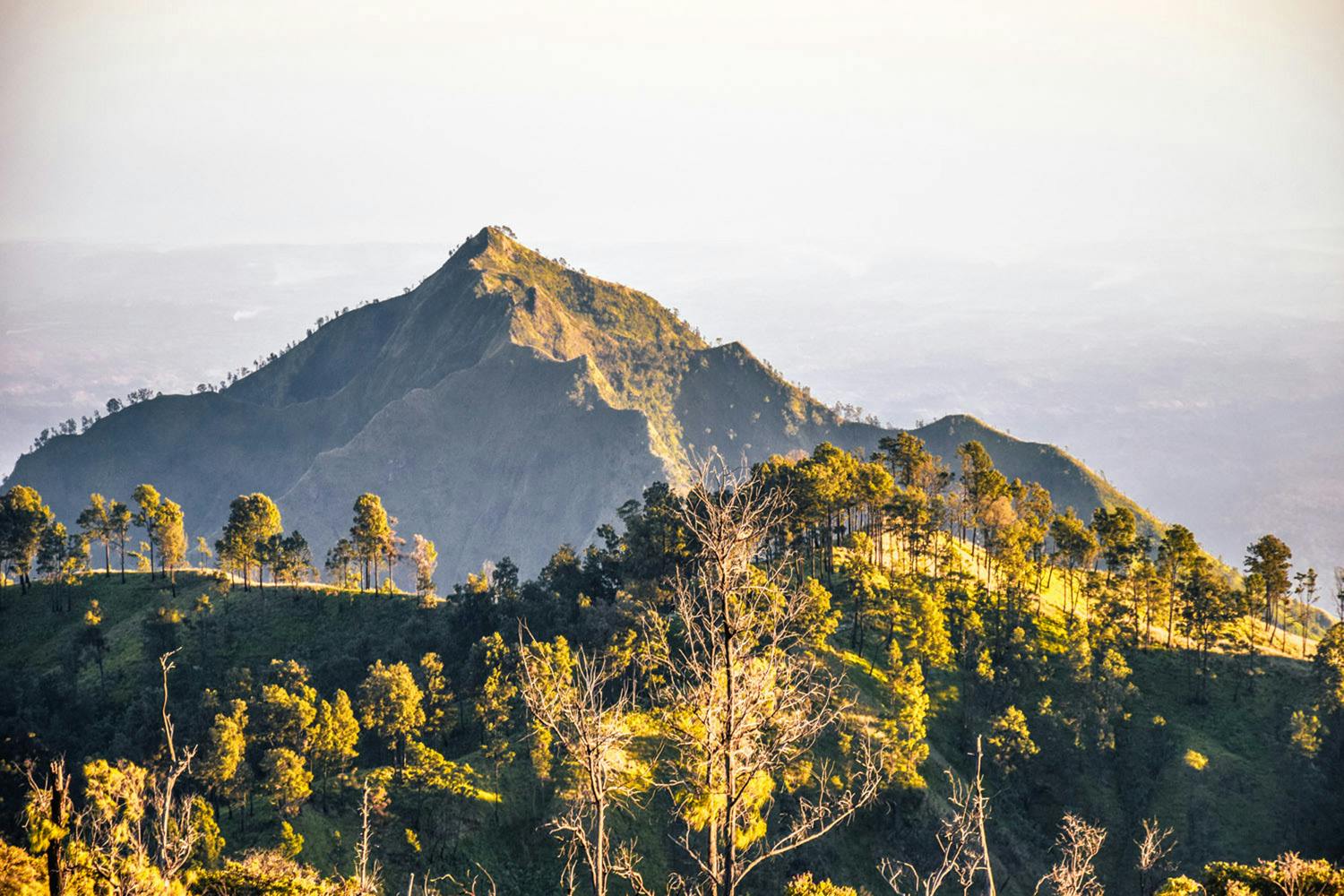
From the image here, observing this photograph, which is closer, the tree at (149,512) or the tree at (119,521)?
the tree at (149,512)

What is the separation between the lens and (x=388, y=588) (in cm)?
11269

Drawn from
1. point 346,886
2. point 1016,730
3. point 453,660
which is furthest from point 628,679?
point 346,886

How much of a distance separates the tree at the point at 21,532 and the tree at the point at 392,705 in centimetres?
6202

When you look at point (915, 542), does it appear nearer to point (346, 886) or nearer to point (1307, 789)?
point (1307, 789)

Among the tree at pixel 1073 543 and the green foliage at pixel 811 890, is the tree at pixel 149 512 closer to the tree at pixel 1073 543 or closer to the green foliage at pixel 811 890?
the green foliage at pixel 811 890

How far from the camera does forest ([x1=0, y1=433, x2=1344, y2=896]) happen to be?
196ft

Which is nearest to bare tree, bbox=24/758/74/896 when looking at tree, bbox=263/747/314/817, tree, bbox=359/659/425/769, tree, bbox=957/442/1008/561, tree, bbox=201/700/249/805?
tree, bbox=263/747/314/817

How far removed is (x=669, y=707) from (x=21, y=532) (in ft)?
327

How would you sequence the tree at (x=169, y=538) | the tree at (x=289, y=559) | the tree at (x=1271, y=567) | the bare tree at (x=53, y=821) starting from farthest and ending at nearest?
the tree at (x=169, y=538)
the tree at (x=289, y=559)
the tree at (x=1271, y=567)
the bare tree at (x=53, y=821)

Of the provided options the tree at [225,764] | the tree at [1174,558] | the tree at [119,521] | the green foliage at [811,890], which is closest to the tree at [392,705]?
the tree at [225,764]

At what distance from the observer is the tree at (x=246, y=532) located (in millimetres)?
104562

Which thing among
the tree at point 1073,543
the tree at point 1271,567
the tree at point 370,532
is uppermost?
the tree at point 370,532

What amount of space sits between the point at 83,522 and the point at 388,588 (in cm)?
3832

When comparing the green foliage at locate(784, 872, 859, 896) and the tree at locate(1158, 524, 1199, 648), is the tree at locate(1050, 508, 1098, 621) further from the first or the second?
the green foliage at locate(784, 872, 859, 896)
